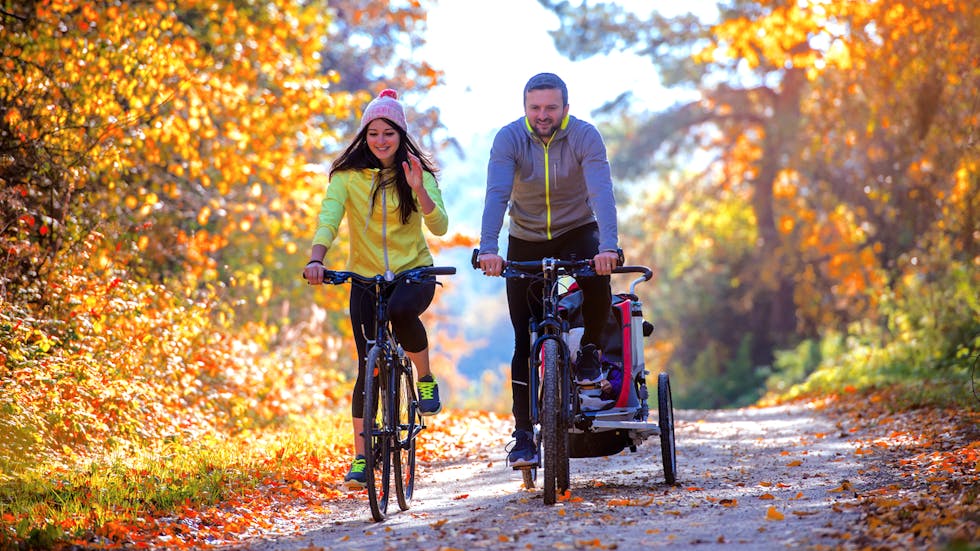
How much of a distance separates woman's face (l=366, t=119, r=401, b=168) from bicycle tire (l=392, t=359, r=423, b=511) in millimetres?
1159

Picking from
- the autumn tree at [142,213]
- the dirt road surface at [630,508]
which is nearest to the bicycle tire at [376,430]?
the dirt road surface at [630,508]

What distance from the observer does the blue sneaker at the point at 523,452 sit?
6.27 metres

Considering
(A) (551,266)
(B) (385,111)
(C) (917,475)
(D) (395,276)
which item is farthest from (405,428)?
(C) (917,475)

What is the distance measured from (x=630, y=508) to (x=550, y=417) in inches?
25.7

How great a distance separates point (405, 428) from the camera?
6105mm

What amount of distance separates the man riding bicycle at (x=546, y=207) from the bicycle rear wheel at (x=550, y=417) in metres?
0.47

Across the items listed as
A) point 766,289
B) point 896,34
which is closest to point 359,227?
point 896,34

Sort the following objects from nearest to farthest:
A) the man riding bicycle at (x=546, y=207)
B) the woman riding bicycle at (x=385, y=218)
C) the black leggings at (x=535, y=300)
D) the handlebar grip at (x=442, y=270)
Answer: the handlebar grip at (x=442, y=270)
the woman riding bicycle at (x=385, y=218)
the man riding bicycle at (x=546, y=207)
the black leggings at (x=535, y=300)

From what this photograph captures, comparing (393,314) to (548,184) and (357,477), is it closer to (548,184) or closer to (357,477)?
(357,477)

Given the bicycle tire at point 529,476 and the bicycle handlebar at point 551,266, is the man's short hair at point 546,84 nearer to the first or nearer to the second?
the bicycle handlebar at point 551,266

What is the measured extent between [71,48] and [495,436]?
5341 mm

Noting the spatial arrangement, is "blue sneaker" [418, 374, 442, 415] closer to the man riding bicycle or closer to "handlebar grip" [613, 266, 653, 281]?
the man riding bicycle

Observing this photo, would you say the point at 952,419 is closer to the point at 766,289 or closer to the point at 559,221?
the point at 559,221

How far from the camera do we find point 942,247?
1468 centimetres
